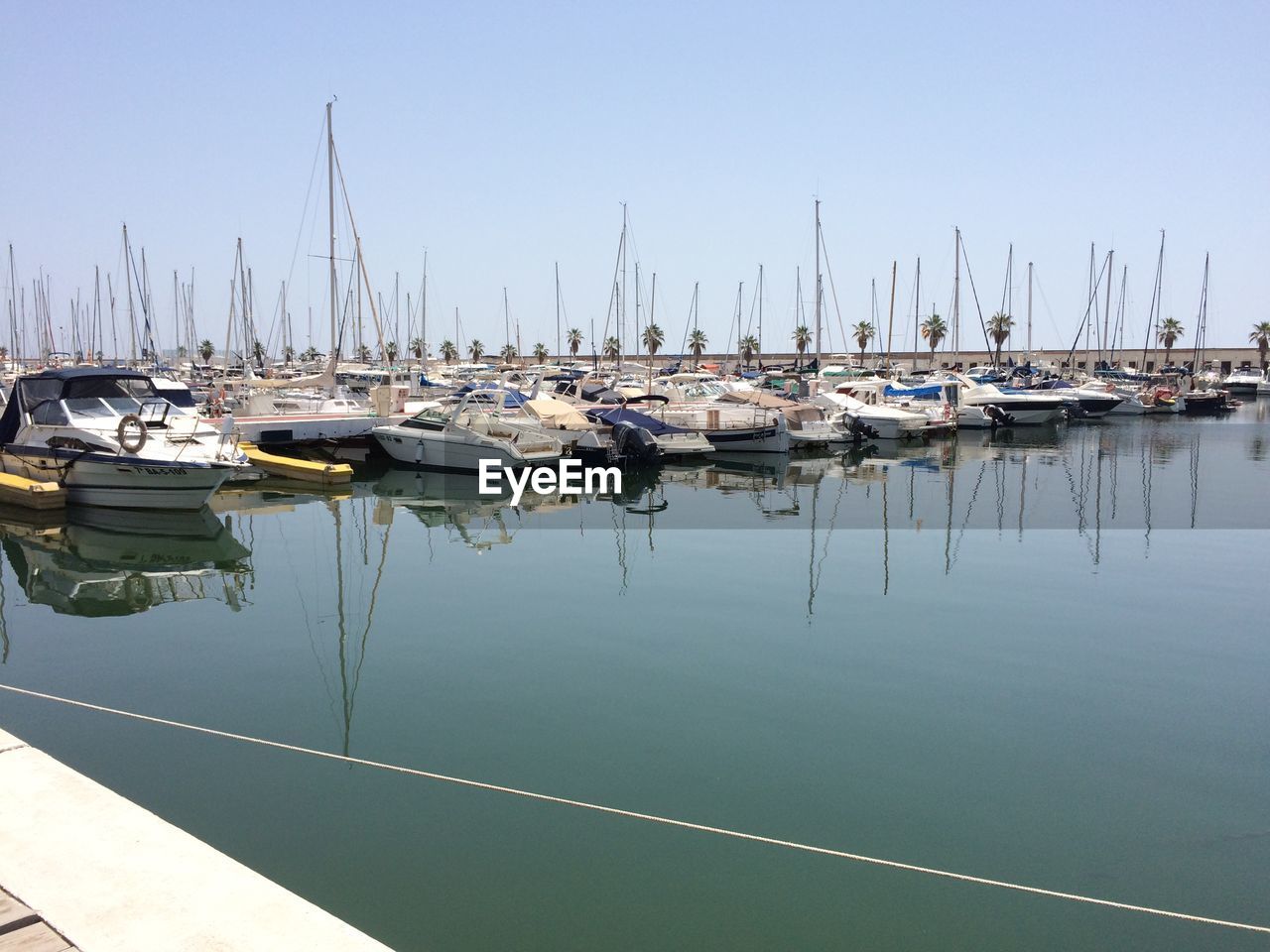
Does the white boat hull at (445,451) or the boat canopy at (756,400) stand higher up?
the boat canopy at (756,400)

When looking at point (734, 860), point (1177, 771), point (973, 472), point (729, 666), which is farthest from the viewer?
point (973, 472)

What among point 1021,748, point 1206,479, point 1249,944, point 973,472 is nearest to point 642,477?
point 973,472

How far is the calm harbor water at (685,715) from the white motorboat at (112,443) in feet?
3.45

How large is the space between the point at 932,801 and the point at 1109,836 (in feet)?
4.04

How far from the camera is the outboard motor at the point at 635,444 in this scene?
30875 mm

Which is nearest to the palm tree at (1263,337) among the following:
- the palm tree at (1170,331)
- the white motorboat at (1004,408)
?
the palm tree at (1170,331)

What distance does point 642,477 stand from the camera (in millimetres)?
29266

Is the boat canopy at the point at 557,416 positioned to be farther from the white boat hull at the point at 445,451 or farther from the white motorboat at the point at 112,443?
the white motorboat at the point at 112,443

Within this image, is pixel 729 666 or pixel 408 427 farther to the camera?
pixel 408 427

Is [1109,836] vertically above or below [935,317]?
below

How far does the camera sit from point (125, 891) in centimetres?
501

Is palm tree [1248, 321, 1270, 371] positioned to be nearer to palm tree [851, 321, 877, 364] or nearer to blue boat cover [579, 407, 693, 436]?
palm tree [851, 321, 877, 364]

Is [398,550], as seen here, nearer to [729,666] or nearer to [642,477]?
[729,666]

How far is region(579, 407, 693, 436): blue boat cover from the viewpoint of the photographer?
32.8 m
